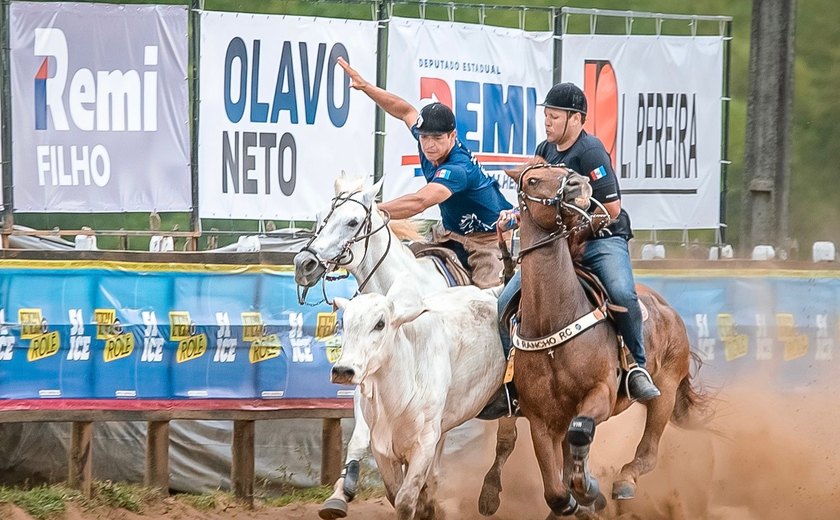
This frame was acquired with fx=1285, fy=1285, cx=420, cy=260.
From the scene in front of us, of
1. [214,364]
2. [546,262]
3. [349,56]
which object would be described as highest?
[349,56]

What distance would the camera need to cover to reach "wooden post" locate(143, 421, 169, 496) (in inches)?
348

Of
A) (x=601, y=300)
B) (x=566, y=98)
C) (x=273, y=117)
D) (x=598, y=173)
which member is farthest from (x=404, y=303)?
(x=273, y=117)

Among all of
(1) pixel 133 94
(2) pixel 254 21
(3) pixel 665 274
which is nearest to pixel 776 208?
(3) pixel 665 274

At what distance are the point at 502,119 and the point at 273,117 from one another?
2189 mm

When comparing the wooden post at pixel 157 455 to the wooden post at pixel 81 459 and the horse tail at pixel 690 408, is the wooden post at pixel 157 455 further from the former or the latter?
the horse tail at pixel 690 408

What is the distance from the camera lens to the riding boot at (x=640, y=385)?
7.17 m

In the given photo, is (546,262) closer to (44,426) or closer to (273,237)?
(273,237)

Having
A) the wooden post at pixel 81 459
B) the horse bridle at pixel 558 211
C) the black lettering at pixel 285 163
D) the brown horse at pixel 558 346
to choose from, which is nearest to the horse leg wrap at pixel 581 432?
the brown horse at pixel 558 346

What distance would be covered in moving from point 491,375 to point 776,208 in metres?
6.58

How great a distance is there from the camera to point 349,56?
10633 millimetres

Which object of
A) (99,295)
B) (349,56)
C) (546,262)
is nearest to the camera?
(546,262)

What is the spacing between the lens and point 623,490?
7.52 m

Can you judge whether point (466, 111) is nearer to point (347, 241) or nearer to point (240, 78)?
point (240, 78)

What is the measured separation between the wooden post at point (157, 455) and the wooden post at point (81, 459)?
1.42 feet
